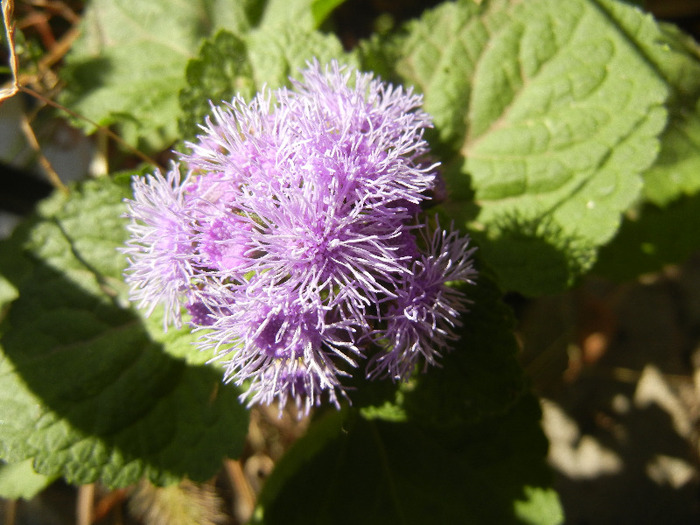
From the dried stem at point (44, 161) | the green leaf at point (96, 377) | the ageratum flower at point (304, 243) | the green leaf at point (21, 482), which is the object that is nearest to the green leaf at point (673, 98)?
the ageratum flower at point (304, 243)

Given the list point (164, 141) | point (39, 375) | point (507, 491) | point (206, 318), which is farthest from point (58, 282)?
point (507, 491)

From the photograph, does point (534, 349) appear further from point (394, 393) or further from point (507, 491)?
point (394, 393)

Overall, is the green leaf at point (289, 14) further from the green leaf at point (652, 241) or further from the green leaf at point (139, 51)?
the green leaf at point (652, 241)

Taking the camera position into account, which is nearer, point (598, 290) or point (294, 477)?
point (294, 477)

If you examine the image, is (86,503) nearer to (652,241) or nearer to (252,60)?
(252,60)

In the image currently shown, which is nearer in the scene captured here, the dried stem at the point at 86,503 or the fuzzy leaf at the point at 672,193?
the fuzzy leaf at the point at 672,193
